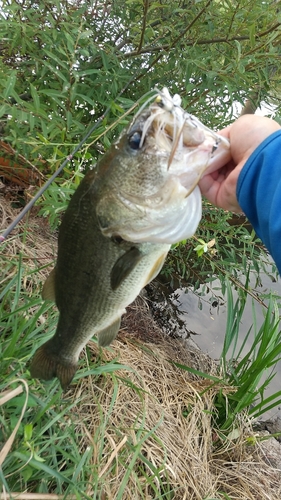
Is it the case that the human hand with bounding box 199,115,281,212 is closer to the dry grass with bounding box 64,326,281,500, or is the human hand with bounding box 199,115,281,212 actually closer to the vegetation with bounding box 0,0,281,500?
the vegetation with bounding box 0,0,281,500

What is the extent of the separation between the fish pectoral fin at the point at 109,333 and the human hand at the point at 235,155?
2.22 feet

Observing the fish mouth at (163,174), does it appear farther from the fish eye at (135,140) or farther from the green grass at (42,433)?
the green grass at (42,433)

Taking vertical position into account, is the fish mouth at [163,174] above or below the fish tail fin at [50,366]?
above

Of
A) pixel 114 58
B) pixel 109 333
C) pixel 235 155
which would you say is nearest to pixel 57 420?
pixel 109 333

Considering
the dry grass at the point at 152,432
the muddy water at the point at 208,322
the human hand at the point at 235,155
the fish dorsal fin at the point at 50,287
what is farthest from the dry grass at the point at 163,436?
the muddy water at the point at 208,322

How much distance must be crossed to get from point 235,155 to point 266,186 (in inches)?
8.6

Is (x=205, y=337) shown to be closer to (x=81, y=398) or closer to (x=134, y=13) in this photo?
(x=81, y=398)

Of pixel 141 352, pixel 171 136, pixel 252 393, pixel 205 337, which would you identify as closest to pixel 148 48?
pixel 171 136

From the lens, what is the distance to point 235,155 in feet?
5.48

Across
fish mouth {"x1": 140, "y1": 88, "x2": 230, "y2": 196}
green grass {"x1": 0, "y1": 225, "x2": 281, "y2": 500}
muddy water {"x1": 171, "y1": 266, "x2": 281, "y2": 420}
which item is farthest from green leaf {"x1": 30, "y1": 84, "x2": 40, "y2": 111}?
muddy water {"x1": 171, "y1": 266, "x2": 281, "y2": 420}

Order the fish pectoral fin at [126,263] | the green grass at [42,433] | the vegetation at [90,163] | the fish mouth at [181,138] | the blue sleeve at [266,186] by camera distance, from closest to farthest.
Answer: the fish mouth at [181,138], the fish pectoral fin at [126,263], the blue sleeve at [266,186], the green grass at [42,433], the vegetation at [90,163]

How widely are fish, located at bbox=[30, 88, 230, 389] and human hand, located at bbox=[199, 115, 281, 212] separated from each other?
0.36ft

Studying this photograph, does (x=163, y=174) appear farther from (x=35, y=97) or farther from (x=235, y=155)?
(x=35, y=97)

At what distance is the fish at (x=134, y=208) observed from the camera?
4.25ft
